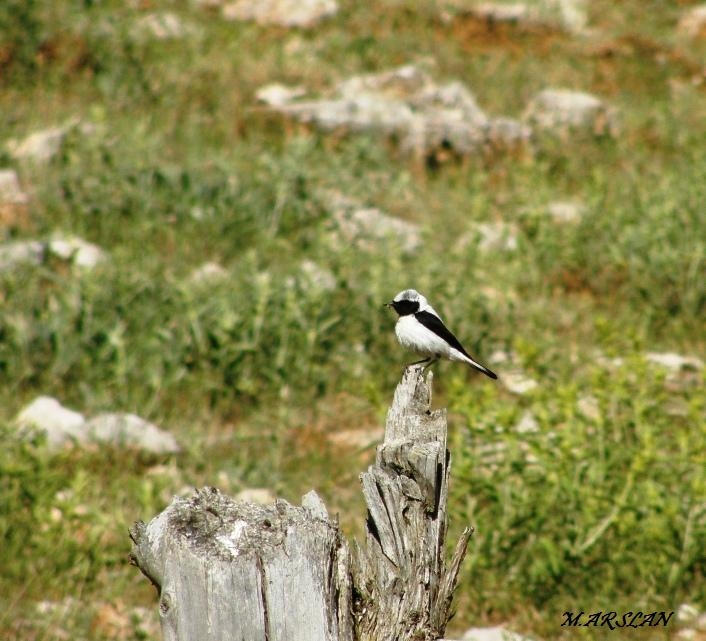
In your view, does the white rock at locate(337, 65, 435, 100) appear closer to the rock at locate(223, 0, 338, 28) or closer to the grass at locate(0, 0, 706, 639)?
the grass at locate(0, 0, 706, 639)

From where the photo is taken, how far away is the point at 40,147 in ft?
34.1

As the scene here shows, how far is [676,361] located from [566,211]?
2758 millimetres

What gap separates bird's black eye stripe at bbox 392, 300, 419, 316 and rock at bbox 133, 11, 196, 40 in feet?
28.3

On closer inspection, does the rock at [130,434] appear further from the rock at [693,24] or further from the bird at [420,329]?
the rock at [693,24]

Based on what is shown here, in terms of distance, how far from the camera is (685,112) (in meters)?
13.7

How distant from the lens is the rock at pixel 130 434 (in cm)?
709

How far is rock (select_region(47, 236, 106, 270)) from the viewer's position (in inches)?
348

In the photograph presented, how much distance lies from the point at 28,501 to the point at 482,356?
3.58 metres

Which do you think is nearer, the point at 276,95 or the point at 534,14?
the point at 276,95

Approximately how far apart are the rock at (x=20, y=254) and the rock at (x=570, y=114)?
6.21 metres

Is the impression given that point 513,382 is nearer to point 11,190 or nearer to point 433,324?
point 433,324

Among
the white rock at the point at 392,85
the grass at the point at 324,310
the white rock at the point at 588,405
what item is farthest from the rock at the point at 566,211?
the white rock at the point at 588,405

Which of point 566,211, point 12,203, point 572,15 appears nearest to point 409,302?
point 12,203

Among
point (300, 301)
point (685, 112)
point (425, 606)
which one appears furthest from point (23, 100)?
point (425, 606)
